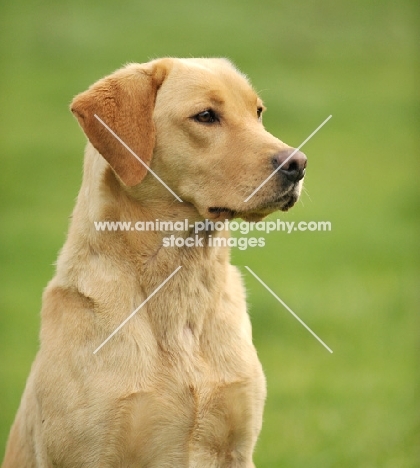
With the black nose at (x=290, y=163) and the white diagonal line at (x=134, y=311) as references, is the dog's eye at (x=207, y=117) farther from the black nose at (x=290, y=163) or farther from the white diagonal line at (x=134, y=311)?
the white diagonal line at (x=134, y=311)

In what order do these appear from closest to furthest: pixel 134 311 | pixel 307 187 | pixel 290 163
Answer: pixel 290 163, pixel 134 311, pixel 307 187

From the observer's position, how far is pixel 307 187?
14.5 m

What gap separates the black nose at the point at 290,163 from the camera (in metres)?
5.19

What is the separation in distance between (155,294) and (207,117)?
3.19ft

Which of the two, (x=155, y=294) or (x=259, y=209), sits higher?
(x=259, y=209)

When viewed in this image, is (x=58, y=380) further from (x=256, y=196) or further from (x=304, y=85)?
(x=304, y=85)

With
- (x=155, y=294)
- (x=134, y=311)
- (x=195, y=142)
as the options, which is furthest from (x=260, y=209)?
(x=134, y=311)

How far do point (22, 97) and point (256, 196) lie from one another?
13.0 meters

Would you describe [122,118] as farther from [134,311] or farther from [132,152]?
[134,311]

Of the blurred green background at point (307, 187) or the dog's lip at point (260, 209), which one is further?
the blurred green background at point (307, 187)

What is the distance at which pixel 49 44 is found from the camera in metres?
17.7

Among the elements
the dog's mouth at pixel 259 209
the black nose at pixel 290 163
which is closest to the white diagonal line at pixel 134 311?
the dog's mouth at pixel 259 209

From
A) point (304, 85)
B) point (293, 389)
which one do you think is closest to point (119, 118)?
point (293, 389)

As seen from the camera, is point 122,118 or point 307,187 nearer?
point 122,118
